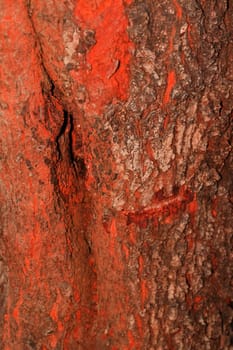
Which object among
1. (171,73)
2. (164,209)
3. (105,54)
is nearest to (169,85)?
(171,73)

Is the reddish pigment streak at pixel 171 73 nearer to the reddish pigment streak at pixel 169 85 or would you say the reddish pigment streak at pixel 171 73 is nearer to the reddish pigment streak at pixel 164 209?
the reddish pigment streak at pixel 169 85

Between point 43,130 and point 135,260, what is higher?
point 43,130

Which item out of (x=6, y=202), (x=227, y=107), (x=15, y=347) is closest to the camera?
(x=227, y=107)

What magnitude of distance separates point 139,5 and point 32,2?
28 centimetres

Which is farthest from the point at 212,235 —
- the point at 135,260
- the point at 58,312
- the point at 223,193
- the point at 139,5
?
the point at 139,5

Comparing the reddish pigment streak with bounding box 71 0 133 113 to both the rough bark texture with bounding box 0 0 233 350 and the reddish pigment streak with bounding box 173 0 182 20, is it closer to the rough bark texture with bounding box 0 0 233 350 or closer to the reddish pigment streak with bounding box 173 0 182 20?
the rough bark texture with bounding box 0 0 233 350

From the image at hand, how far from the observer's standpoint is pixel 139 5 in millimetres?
1417

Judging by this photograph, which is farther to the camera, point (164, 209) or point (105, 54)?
point (164, 209)

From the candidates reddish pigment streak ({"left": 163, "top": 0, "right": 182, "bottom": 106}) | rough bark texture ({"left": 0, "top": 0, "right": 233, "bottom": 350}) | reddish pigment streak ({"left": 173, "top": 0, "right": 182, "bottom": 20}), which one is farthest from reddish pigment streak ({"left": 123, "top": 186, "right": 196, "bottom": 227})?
reddish pigment streak ({"left": 173, "top": 0, "right": 182, "bottom": 20})

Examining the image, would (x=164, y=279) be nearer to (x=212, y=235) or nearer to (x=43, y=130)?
(x=212, y=235)

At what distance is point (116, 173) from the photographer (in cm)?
158

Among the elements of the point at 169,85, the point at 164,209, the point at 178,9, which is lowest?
the point at 164,209

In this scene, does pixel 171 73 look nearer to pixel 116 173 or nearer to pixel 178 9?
pixel 178 9

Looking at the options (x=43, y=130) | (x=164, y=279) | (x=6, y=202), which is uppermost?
(x=43, y=130)
